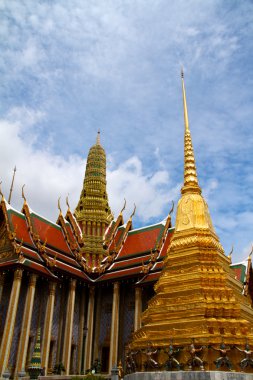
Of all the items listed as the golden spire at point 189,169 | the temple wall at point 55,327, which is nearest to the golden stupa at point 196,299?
the golden spire at point 189,169

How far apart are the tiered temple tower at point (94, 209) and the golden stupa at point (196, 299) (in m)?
8.28

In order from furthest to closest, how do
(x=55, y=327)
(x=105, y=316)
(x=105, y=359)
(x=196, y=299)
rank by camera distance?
1. (x=105, y=316)
2. (x=105, y=359)
3. (x=55, y=327)
4. (x=196, y=299)

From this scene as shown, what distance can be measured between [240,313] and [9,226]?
10.9 metres

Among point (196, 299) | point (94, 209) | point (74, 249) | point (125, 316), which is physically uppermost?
point (94, 209)

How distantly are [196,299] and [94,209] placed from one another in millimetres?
13603

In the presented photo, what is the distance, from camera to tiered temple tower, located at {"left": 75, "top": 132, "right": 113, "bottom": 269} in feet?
71.4

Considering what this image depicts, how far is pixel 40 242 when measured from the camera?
18.9 meters

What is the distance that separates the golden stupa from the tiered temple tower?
8.28 m

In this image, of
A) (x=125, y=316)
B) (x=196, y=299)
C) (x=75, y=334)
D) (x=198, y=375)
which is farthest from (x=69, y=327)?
(x=198, y=375)

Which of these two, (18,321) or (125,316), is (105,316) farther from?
(18,321)

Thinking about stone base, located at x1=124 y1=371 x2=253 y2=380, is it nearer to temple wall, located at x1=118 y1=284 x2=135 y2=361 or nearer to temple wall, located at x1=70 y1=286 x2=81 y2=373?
temple wall, located at x1=118 y1=284 x2=135 y2=361

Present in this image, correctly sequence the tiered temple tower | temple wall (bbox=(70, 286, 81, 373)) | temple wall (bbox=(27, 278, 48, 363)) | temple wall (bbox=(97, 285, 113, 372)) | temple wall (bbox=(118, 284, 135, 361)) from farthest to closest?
1. the tiered temple tower
2. temple wall (bbox=(97, 285, 113, 372))
3. temple wall (bbox=(118, 284, 135, 361))
4. temple wall (bbox=(70, 286, 81, 373))
5. temple wall (bbox=(27, 278, 48, 363))

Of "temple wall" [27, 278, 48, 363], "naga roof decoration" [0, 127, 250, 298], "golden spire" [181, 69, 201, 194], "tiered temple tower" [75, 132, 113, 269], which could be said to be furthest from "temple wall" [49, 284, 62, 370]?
"golden spire" [181, 69, 201, 194]

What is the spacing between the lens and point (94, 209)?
79.4ft
